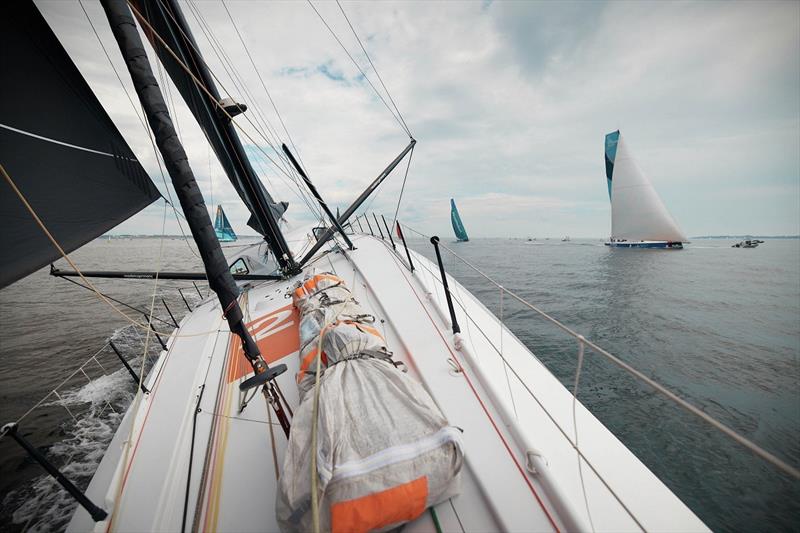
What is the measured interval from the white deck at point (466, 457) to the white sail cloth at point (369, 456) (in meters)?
0.38

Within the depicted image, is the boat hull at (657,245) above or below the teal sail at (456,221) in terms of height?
below

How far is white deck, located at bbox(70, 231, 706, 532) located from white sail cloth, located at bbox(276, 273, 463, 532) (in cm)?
38

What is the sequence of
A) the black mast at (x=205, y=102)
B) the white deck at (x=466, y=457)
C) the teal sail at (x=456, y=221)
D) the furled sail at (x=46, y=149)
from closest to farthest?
the white deck at (x=466, y=457)
the furled sail at (x=46, y=149)
the black mast at (x=205, y=102)
the teal sail at (x=456, y=221)

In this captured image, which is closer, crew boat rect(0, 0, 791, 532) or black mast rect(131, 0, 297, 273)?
crew boat rect(0, 0, 791, 532)

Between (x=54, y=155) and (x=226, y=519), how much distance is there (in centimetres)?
394

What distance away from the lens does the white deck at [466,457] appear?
1.50 metres

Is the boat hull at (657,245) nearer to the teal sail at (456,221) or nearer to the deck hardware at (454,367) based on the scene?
the teal sail at (456,221)

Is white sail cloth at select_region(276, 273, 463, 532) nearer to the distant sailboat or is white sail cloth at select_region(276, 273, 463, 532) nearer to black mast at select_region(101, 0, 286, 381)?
black mast at select_region(101, 0, 286, 381)

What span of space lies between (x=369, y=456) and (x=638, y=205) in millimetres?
30565

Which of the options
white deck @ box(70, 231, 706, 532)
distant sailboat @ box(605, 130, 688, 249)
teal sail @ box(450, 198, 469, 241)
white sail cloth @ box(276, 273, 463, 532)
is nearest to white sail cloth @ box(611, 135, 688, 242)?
distant sailboat @ box(605, 130, 688, 249)

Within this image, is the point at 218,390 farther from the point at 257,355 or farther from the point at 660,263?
the point at 660,263

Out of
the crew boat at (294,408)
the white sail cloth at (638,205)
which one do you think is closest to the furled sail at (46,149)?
the crew boat at (294,408)

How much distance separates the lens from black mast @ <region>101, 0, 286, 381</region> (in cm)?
179

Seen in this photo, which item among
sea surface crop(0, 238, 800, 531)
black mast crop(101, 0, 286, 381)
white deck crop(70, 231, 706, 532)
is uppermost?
black mast crop(101, 0, 286, 381)
